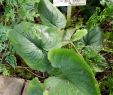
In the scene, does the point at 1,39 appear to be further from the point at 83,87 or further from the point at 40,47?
the point at 83,87

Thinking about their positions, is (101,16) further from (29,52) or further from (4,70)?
(4,70)

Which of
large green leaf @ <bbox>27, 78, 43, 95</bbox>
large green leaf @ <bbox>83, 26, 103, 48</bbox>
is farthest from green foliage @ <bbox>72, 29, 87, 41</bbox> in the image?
large green leaf @ <bbox>27, 78, 43, 95</bbox>

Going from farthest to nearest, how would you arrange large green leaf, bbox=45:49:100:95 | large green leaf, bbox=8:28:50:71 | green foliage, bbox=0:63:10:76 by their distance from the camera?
green foliage, bbox=0:63:10:76, large green leaf, bbox=8:28:50:71, large green leaf, bbox=45:49:100:95

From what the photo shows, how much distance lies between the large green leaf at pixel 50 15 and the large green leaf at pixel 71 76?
28 centimetres

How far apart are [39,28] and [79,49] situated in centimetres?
24

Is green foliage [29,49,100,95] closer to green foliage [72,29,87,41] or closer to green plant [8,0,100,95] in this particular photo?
green plant [8,0,100,95]

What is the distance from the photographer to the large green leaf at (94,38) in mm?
1591

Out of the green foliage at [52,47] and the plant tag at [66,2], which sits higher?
the plant tag at [66,2]

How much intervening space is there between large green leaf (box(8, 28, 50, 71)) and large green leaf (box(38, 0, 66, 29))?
7.5 inches

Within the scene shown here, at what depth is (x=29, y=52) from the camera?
1426 millimetres

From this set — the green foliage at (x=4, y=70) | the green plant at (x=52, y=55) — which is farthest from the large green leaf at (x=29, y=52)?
the green foliage at (x=4, y=70)

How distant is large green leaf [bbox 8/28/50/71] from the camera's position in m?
1.42

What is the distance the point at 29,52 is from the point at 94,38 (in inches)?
14.6

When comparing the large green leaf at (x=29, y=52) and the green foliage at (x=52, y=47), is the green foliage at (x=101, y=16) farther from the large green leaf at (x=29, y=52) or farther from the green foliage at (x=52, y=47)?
the large green leaf at (x=29, y=52)
